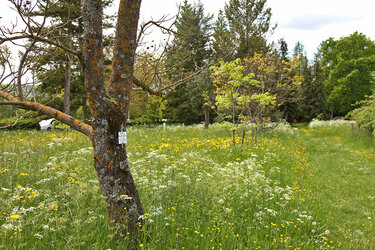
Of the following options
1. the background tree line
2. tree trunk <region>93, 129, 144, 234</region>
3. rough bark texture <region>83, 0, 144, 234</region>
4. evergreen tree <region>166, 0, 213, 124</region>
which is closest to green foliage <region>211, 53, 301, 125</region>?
the background tree line

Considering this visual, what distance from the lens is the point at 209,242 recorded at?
2977mm

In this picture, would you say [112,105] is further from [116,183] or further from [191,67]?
[191,67]

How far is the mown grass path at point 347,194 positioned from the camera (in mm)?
4225

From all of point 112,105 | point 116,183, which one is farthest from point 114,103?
point 116,183

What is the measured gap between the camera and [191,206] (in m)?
3.74

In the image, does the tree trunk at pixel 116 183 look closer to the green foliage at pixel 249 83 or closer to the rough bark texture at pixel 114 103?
the rough bark texture at pixel 114 103

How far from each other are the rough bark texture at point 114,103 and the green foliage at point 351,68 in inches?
1248

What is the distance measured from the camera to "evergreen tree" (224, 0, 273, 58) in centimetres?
1983

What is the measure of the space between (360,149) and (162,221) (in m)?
12.5

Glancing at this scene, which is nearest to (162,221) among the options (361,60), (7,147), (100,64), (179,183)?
(179,183)

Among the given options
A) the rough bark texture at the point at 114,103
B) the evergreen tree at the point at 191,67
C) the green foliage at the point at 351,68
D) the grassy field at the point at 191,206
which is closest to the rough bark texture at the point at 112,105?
the rough bark texture at the point at 114,103

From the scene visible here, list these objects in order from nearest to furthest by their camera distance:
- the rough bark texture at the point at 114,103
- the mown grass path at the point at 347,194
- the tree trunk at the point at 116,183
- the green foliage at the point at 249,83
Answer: the rough bark texture at the point at 114,103 < the tree trunk at the point at 116,183 < the mown grass path at the point at 347,194 < the green foliage at the point at 249,83

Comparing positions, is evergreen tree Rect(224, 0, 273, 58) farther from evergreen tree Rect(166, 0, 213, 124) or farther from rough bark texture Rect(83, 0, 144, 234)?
rough bark texture Rect(83, 0, 144, 234)

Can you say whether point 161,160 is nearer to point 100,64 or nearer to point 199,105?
point 100,64
